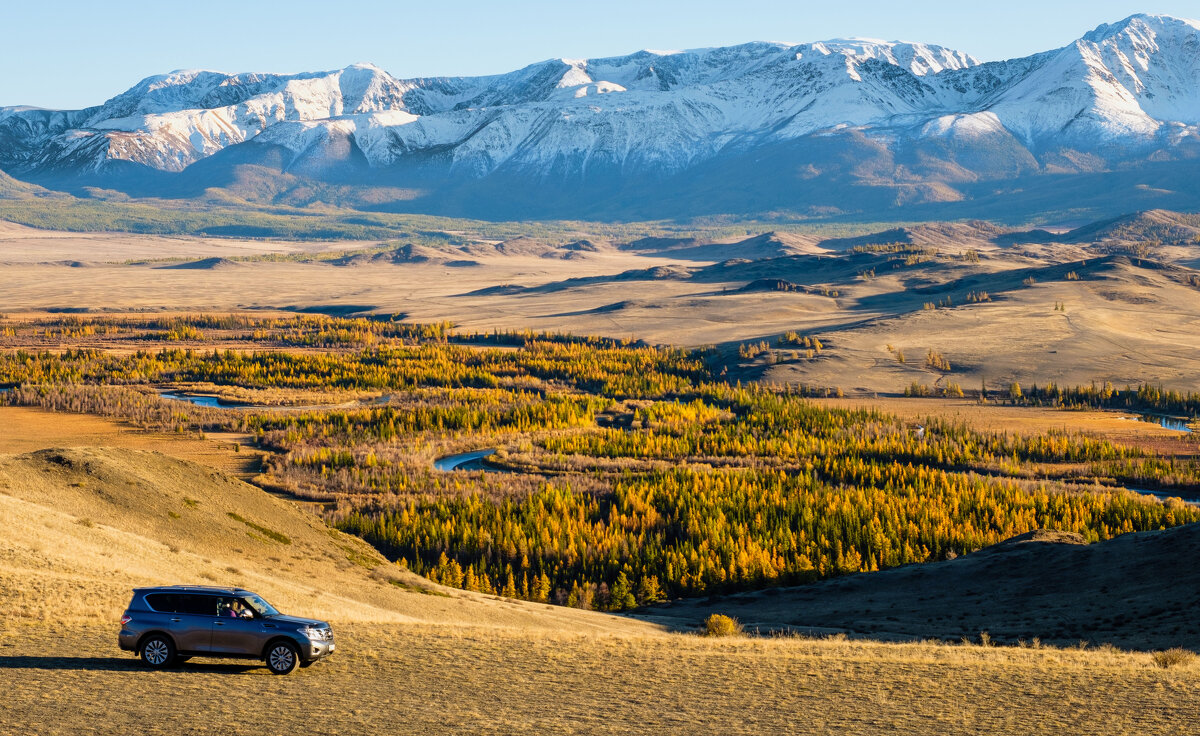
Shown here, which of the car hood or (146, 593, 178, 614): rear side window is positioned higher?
(146, 593, 178, 614): rear side window

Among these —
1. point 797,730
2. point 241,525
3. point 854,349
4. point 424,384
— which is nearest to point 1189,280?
point 854,349

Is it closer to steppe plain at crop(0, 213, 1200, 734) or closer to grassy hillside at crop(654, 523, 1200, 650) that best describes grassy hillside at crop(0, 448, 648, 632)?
steppe plain at crop(0, 213, 1200, 734)

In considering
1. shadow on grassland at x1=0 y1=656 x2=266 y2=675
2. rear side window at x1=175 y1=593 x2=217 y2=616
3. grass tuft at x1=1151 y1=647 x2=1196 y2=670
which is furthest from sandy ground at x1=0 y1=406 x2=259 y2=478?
grass tuft at x1=1151 y1=647 x2=1196 y2=670

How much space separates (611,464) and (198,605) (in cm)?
5337

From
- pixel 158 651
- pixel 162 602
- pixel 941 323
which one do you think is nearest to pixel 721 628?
pixel 158 651

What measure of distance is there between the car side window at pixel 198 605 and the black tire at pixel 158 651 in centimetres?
75

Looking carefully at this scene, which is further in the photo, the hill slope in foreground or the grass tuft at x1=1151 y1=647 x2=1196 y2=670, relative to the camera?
the grass tuft at x1=1151 y1=647 x2=1196 y2=670

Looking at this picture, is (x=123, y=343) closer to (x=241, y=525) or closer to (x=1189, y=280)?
(x=241, y=525)

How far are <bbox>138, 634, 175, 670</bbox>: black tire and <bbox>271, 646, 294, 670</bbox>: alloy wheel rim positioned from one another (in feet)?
7.17

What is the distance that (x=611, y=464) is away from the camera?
8019cm

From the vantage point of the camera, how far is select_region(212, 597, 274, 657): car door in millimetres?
27516

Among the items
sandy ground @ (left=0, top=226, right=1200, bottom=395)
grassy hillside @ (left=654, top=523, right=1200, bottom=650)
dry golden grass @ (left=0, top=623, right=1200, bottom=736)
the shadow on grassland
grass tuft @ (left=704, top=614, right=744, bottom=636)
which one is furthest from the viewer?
sandy ground @ (left=0, top=226, right=1200, bottom=395)

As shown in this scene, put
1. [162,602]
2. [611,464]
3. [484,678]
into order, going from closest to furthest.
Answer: [162,602]
[484,678]
[611,464]

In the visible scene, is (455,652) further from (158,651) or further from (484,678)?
(158,651)
